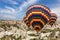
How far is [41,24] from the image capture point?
42781mm

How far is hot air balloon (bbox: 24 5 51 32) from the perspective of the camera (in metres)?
38.8

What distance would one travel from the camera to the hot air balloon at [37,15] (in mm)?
38750

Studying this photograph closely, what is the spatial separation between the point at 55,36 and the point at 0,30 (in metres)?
41.0

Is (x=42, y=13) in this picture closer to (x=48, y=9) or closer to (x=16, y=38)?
(x=48, y=9)

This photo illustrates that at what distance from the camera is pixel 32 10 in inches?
1527

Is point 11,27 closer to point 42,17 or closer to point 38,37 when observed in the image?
point 38,37

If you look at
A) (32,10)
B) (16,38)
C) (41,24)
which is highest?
(32,10)

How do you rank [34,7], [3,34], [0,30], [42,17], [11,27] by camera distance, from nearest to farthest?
1. [34,7]
2. [42,17]
3. [3,34]
4. [0,30]
5. [11,27]

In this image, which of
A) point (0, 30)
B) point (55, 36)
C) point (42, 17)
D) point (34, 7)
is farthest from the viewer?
point (0, 30)

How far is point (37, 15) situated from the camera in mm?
40406

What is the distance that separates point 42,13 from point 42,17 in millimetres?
1694

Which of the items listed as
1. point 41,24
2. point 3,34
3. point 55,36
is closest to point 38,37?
point 55,36

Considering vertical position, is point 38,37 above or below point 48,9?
below

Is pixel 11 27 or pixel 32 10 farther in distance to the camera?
pixel 11 27
